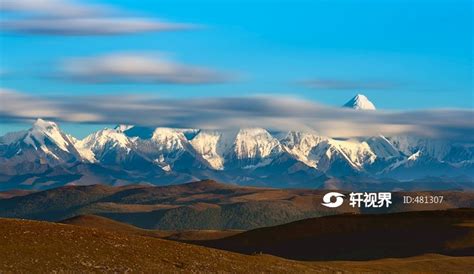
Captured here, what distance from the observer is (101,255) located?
95188mm

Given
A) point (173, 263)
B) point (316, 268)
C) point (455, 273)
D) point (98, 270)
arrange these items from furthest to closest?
point (455, 273)
point (316, 268)
point (173, 263)
point (98, 270)

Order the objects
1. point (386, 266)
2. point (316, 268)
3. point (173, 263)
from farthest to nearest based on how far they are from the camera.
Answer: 1. point (386, 266)
2. point (316, 268)
3. point (173, 263)

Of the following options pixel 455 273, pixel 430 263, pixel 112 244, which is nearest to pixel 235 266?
pixel 112 244

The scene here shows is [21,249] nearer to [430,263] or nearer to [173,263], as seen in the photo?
[173,263]

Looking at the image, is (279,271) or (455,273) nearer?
(279,271)

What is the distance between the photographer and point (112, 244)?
100188 mm

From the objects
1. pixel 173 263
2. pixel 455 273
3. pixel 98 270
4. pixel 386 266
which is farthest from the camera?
A: pixel 386 266

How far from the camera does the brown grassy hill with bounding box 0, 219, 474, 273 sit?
9056 cm

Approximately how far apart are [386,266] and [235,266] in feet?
157

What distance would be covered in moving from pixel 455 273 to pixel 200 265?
4510 centimetres

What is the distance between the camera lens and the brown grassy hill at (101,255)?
9056 cm

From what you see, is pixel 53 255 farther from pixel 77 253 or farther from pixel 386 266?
pixel 386 266

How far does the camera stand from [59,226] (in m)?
104

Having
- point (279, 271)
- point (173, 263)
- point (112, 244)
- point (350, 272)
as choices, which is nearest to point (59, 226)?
point (112, 244)
